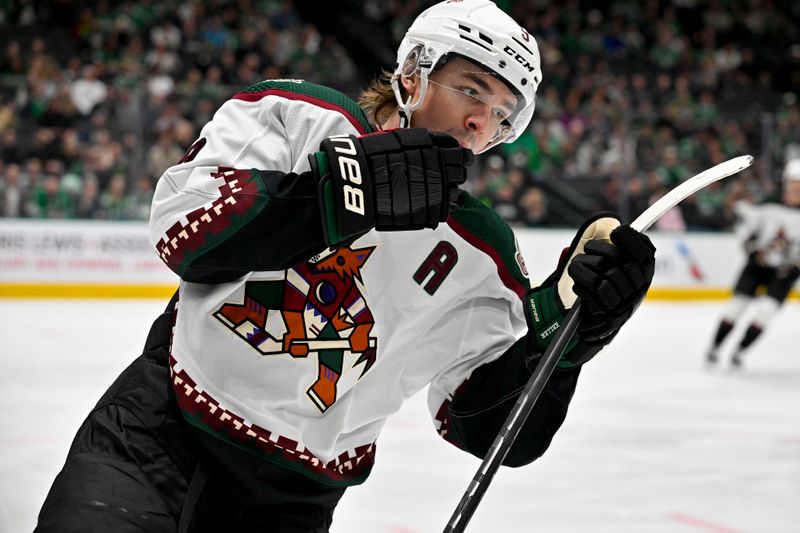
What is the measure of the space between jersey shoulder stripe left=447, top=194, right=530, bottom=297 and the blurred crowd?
5.78m

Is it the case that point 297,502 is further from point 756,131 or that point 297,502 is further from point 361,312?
point 756,131

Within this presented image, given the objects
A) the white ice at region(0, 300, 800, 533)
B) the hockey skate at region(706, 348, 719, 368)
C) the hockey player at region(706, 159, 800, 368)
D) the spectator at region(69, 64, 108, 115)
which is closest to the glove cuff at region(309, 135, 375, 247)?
the white ice at region(0, 300, 800, 533)

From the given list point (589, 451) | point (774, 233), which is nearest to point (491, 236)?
point (589, 451)

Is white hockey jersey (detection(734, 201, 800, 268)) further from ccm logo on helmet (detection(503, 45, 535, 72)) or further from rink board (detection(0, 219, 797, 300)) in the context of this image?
ccm logo on helmet (detection(503, 45, 535, 72))

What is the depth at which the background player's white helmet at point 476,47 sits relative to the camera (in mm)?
1727

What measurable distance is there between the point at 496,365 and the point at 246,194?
2.10ft

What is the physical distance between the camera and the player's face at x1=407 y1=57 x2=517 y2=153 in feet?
5.67

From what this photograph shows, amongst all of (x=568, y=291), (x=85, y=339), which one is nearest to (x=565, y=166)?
(x=85, y=339)

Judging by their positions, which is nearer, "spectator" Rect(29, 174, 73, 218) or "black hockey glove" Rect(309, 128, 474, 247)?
"black hockey glove" Rect(309, 128, 474, 247)

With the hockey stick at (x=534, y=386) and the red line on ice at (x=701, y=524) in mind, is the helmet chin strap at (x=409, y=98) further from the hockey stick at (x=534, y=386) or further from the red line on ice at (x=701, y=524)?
the red line on ice at (x=701, y=524)

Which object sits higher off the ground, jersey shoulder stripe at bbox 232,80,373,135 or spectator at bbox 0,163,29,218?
jersey shoulder stripe at bbox 232,80,373,135

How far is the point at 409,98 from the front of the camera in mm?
1782

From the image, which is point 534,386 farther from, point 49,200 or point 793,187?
point 49,200

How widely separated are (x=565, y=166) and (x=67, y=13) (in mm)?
5304
